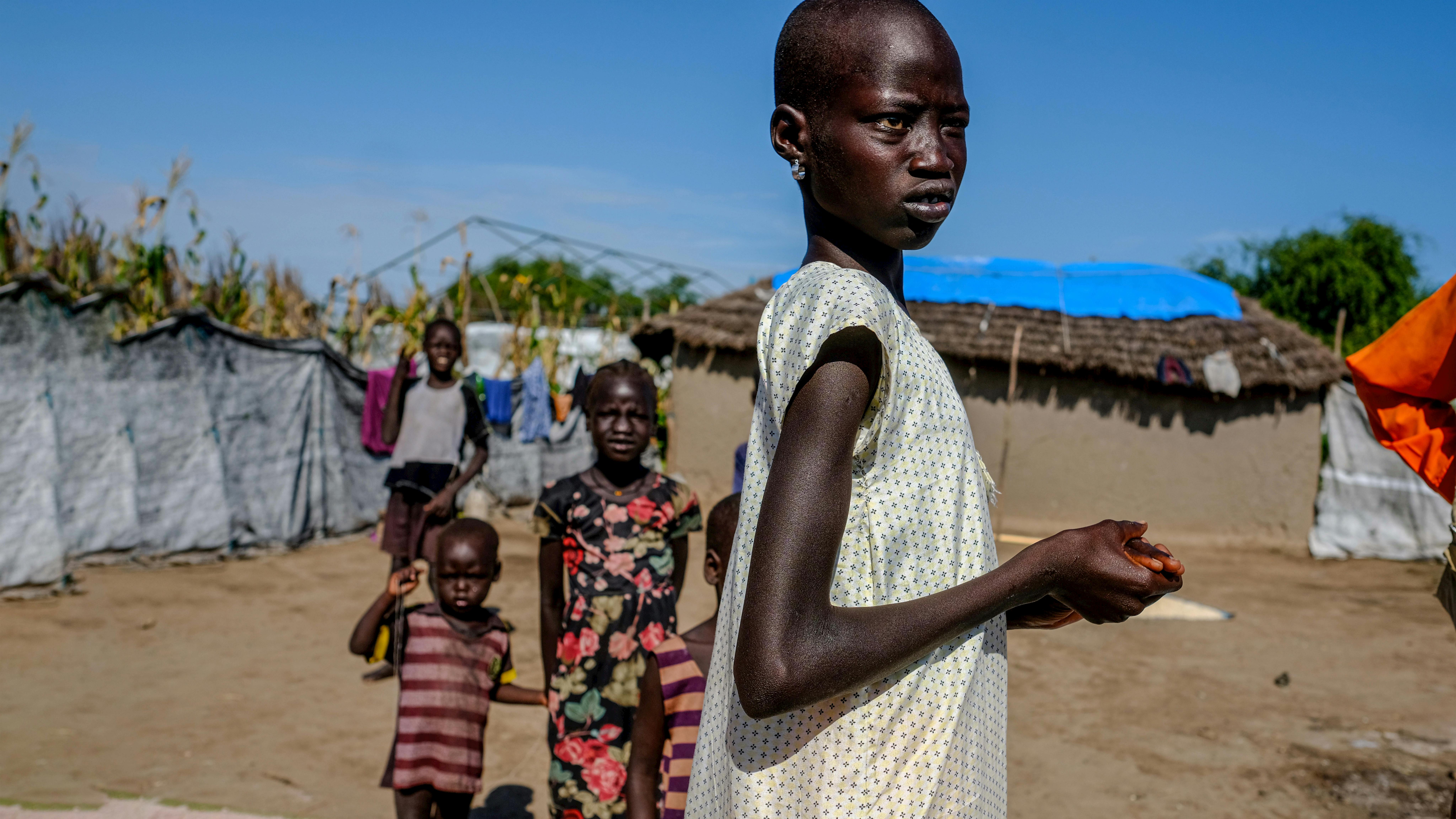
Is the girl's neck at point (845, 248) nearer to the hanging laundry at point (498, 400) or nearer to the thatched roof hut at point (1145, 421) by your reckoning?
the thatched roof hut at point (1145, 421)

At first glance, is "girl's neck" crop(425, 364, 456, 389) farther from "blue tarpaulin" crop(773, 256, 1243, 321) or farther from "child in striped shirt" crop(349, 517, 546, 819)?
"blue tarpaulin" crop(773, 256, 1243, 321)

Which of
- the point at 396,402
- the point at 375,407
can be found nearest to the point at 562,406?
the point at 375,407

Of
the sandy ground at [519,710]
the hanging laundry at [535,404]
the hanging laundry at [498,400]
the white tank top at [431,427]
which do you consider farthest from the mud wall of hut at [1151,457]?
the white tank top at [431,427]

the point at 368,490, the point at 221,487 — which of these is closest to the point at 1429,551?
the point at 368,490

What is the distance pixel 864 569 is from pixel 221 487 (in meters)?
8.52

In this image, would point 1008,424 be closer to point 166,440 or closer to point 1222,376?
point 1222,376

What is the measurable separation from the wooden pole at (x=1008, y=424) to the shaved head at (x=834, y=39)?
977 cm

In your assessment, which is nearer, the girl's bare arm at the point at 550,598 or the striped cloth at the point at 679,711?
the striped cloth at the point at 679,711

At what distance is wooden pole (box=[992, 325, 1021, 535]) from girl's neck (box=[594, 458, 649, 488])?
787 cm

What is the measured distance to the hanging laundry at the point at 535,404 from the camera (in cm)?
1155

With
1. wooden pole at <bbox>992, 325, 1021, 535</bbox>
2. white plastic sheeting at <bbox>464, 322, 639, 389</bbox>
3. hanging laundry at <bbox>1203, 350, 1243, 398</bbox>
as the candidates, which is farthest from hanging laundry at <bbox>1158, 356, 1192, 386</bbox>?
white plastic sheeting at <bbox>464, 322, 639, 389</bbox>

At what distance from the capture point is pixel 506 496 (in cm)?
1162

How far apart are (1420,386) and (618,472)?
93.5 inches

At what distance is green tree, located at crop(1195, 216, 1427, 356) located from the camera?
22.7 meters
